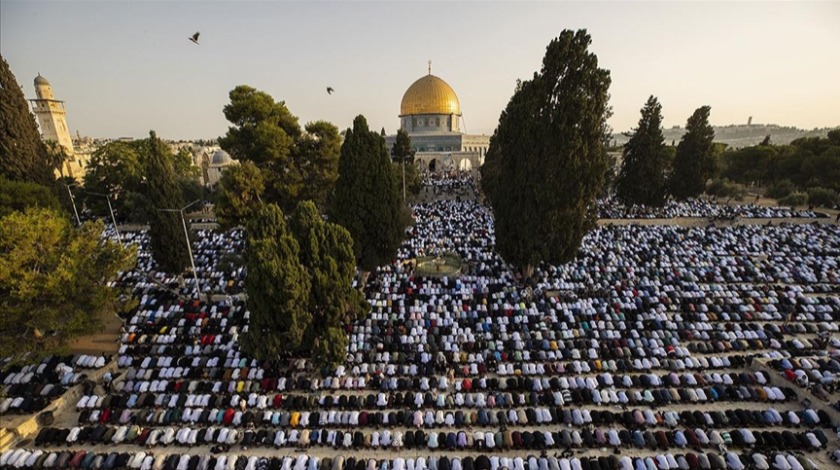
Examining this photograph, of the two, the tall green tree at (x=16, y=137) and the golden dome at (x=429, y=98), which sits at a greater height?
the golden dome at (x=429, y=98)

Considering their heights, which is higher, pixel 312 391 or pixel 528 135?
pixel 528 135

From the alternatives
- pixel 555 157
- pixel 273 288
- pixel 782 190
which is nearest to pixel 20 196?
pixel 273 288

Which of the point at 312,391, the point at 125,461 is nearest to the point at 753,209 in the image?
the point at 312,391

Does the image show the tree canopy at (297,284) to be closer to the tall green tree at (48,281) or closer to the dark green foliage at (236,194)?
the tall green tree at (48,281)

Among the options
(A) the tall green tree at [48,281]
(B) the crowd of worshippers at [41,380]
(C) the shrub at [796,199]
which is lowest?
(B) the crowd of worshippers at [41,380]

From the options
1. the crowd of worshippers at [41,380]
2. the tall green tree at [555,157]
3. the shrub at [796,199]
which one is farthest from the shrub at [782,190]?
the crowd of worshippers at [41,380]

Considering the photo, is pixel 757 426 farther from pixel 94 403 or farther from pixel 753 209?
pixel 753 209
